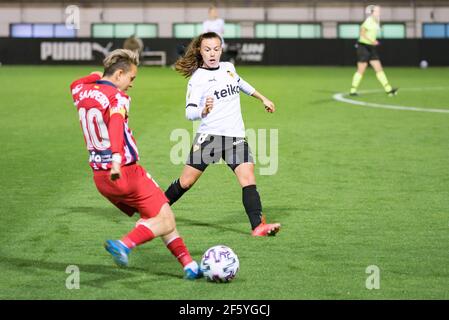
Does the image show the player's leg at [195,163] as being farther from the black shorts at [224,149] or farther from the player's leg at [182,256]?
Result: the player's leg at [182,256]

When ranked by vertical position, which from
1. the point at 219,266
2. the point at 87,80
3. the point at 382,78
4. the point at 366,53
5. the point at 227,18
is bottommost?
the point at 219,266

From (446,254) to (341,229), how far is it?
139 centimetres

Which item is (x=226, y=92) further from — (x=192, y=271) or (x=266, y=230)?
(x=192, y=271)

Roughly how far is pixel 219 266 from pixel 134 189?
2.84ft

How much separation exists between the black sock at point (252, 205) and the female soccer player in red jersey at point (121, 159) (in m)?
1.85

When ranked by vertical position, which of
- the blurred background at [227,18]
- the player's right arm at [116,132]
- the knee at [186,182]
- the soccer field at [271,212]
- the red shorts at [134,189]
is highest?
the blurred background at [227,18]

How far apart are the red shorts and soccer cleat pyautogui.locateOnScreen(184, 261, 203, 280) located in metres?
0.48

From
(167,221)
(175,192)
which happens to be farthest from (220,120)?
(167,221)

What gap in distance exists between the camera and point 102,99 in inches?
308

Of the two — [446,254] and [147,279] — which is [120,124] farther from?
[446,254]

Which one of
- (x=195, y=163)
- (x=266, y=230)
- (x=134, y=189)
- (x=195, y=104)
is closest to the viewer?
(x=134, y=189)

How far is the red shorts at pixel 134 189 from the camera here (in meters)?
7.94

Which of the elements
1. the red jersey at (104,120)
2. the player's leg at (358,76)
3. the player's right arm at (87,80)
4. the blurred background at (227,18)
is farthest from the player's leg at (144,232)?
the blurred background at (227,18)

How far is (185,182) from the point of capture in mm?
10516
